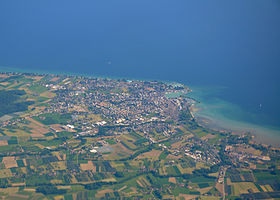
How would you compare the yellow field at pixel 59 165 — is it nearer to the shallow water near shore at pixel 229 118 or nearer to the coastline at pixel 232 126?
the coastline at pixel 232 126

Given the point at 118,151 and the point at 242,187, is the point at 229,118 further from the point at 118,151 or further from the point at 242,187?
the point at 118,151

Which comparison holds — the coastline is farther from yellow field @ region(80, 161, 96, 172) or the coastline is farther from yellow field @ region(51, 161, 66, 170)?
yellow field @ region(51, 161, 66, 170)

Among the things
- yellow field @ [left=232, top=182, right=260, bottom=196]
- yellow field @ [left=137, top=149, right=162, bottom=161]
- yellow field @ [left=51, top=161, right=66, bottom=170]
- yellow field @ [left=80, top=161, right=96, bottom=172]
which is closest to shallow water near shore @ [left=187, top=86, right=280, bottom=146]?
yellow field @ [left=232, top=182, right=260, bottom=196]

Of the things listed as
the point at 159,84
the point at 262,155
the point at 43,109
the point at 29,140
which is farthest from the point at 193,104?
the point at 29,140

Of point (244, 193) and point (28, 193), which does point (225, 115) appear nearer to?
point (244, 193)

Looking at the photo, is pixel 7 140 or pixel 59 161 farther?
pixel 7 140

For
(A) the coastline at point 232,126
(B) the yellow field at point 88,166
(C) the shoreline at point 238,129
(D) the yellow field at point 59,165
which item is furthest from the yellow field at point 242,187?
(D) the yellow field at point 59,165

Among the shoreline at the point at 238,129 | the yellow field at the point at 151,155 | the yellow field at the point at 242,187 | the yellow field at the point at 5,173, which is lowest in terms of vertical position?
the yellow field at the point at 242,187

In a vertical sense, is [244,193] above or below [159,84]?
below

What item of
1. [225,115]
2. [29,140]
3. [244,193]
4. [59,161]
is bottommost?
[244,193]
